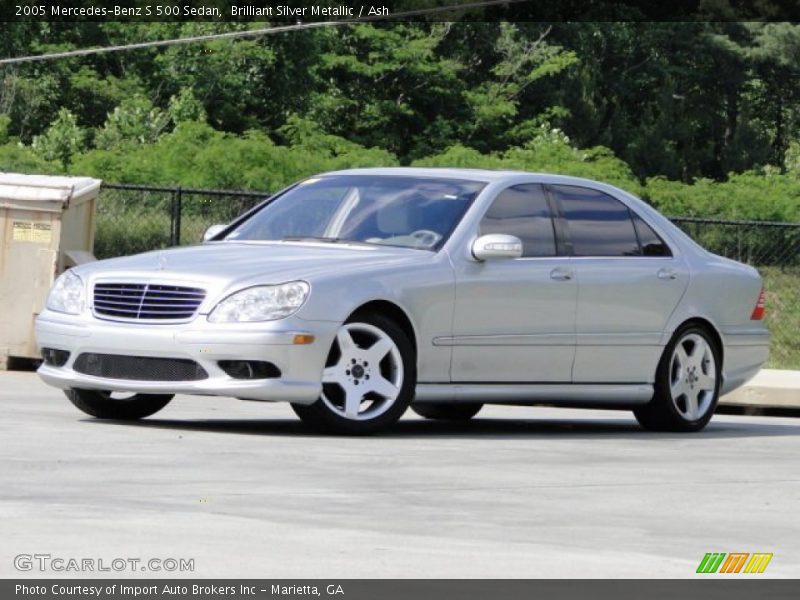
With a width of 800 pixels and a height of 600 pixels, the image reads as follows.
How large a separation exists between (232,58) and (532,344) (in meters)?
37.4

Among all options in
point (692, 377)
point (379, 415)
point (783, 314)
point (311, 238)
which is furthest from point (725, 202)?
point (379, 415)

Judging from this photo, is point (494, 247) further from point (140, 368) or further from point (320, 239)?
point (140, 368)

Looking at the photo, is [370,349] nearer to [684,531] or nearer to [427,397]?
[427,397]

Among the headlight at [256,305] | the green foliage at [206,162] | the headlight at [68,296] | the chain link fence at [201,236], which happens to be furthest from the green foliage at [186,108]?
the headlight at [256,305]

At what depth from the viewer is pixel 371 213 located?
11.8 meters

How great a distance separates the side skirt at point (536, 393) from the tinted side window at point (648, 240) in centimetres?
87

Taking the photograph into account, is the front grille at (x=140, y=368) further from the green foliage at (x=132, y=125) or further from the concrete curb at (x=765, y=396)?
the green foliage at (x=132, y=125)

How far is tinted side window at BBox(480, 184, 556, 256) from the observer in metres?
11.9

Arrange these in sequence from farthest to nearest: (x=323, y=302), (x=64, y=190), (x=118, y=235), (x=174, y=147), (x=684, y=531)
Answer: (x=174, y=147) < (x=118, y=235) < (x=64, y=190) < (x=323, y=302) < (x=684, y=531)

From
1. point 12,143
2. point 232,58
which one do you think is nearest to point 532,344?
point 12,143

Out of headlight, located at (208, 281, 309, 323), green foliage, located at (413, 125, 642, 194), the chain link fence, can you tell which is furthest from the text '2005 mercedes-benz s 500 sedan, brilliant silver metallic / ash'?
green foliage, located at (413, 125, 642, 194)

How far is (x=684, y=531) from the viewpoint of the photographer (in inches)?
292

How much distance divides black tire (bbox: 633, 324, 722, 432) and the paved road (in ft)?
0.63

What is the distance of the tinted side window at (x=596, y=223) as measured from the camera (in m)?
12.4
